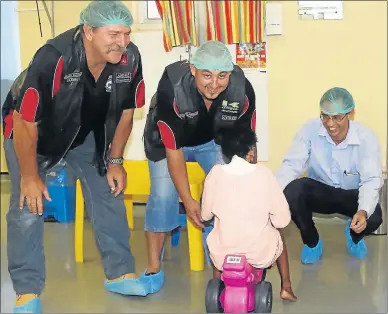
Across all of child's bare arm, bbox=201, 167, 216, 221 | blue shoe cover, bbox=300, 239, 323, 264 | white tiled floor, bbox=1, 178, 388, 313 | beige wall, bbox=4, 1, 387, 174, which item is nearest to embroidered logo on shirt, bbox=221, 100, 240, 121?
child's bare arm, bbox=201, 167, 216, 221

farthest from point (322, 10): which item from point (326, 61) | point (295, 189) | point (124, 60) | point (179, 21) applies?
point (124, 60)

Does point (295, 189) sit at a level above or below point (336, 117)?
below

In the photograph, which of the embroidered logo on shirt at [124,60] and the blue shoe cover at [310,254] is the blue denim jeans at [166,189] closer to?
the embroidered logo on shirt at [124,60]

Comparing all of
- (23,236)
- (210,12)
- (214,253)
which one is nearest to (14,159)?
(23,236)

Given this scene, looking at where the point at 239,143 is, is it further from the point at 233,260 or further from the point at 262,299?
the point at 262,299

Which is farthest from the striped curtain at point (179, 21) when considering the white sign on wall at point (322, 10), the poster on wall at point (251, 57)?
the white sign on wall at point (322, 10)

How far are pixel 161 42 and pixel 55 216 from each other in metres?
1.21

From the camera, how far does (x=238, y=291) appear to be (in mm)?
2199

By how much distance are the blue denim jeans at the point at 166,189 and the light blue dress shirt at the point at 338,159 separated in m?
0.45

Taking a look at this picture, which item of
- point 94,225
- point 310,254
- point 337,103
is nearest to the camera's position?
point 94,225

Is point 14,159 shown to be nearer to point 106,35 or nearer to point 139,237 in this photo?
point 106,35

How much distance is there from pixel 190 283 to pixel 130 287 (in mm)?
292

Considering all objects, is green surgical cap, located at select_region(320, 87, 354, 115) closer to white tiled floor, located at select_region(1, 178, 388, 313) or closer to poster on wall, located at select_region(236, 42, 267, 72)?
white tiled floor, located at select_region(1, 178, 388, 313)

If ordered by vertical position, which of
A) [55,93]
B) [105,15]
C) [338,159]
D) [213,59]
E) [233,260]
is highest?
[105,15]
